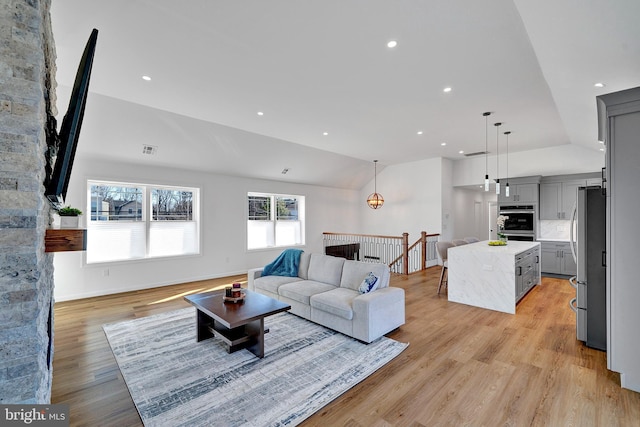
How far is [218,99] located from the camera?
3951 millimetres

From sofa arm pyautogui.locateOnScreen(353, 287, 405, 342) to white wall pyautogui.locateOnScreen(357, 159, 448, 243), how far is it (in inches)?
206

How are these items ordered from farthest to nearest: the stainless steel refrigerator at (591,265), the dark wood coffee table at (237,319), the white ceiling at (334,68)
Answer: the stainless steel refrigerator at (591,265) → the dark wood coffee table at (237,319) → the white ceiling at (334,68)

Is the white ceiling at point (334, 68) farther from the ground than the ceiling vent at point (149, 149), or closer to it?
farther from the ground

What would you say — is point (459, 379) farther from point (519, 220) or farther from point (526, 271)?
point (519, 220)

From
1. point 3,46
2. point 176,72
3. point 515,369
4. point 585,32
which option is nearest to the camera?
point 3,46

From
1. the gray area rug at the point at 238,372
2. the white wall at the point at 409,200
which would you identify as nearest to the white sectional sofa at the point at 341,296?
the gray area rug at the point at 238,372

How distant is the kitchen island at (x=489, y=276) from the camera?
163 inches

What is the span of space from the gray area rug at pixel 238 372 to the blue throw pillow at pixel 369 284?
588mm

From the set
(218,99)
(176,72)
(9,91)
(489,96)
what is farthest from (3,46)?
(489,96)

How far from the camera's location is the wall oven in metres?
6.58

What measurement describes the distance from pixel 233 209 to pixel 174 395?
5.02m

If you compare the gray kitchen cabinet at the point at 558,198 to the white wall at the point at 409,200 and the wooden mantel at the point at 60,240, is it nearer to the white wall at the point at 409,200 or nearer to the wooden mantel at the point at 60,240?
the white wall at the point at 409,200

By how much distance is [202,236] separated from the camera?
6.40 m

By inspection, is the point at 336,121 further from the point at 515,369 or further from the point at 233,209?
the point at 515,369
